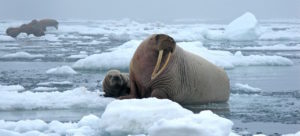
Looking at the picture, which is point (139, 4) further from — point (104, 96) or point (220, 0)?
point (104, 96)

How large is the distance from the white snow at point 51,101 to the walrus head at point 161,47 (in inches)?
27.6

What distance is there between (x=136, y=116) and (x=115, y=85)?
275 centimetres

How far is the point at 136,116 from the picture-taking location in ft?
18.7

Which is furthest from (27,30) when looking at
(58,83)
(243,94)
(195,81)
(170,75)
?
(170,75)

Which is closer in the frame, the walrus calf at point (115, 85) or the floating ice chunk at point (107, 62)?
the walrus calf at point (115, 85)

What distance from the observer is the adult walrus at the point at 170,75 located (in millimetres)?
7707

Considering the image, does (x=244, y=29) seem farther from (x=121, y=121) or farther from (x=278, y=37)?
(x=121, y=121)

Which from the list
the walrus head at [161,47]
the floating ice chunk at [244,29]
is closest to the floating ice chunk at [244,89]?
the walrus head at [161,47]

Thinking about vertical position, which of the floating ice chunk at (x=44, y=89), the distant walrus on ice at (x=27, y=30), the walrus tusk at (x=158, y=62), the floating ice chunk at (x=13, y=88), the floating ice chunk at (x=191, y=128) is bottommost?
the floating ice chunk at (x=44, y=89)

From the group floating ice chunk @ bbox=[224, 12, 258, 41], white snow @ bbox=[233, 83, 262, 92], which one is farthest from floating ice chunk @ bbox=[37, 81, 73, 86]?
floating ice chunk @ bbox=[224, 12, 258, 41]

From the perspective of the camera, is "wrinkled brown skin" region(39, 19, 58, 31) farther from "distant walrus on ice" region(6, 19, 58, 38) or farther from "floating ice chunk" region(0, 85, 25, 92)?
"floating ice chunk" region(0, 85, 25, 92)

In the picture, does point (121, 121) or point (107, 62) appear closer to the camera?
point (121, 121)

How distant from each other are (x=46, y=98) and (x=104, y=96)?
3.02 ft

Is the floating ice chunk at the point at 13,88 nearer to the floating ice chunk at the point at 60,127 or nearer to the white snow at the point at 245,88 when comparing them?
the floating ice chunk at the point at 60,127
